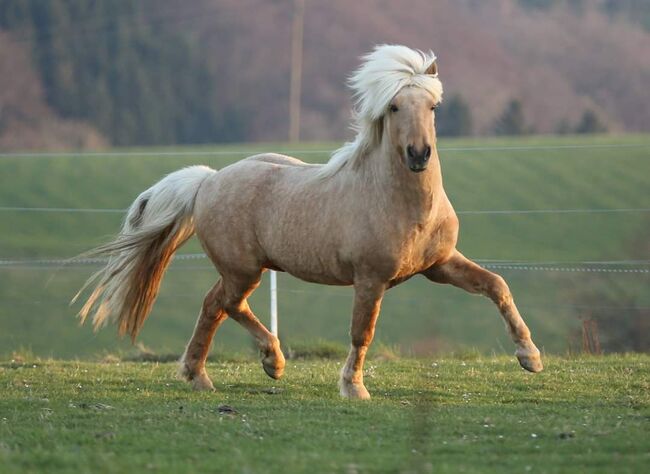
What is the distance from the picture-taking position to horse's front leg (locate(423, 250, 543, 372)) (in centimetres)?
675

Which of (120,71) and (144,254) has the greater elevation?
(144,254)

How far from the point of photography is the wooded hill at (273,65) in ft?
179

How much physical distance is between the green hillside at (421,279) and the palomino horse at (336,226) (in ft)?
9.98

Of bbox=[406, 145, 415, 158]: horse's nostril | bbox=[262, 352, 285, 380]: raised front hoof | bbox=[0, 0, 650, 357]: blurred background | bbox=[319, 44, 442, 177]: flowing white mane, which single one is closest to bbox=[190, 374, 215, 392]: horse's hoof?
bbox=[262, 352, 285, 380]: raised front hoof

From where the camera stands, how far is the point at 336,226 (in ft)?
23.1

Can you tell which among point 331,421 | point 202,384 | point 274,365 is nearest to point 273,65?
point 202,384

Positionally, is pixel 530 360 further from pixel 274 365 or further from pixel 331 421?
pixel 274 365

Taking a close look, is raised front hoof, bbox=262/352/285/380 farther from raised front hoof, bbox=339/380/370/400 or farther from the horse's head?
the horse's head

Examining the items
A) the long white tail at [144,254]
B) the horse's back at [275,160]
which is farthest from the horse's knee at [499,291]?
the long white tail at [144,254]

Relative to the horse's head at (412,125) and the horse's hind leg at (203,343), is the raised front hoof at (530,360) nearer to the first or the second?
the horse's head at (412,125)

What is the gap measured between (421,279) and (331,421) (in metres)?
18.4

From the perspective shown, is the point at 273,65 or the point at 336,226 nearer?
the point at 336,226

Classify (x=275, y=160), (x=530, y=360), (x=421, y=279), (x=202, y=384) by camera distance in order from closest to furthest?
(x=530, y=360)
(x=202, y=384)
(x=275, y=160)
(x=421, y=279)

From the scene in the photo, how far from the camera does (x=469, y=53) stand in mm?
63719
